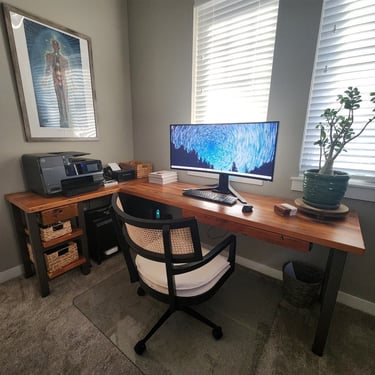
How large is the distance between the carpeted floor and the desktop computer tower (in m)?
0.32

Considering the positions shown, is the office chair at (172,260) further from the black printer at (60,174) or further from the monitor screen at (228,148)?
the black printer at (60,174)

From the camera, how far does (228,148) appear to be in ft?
5.11

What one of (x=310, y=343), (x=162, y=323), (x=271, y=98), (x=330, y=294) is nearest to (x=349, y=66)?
(x=271, y=98)

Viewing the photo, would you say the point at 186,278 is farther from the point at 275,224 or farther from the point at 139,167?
the point at 139,167

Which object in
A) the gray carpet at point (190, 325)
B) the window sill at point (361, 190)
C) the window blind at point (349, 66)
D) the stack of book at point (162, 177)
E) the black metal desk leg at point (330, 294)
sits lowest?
the gray carpet at point (190, 325)

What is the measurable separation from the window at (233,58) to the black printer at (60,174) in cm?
117

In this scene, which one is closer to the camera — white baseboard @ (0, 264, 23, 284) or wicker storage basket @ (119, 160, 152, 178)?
white baseboard @ (0, 264, 23, 284)

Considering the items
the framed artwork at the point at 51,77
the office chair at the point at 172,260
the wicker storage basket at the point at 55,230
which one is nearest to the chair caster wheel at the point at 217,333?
the office chair at the point at 172,260

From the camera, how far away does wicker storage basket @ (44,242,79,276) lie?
1.56 metres

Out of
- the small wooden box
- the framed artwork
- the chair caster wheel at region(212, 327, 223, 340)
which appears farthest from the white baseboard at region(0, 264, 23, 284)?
the chair caster wheel at region(212, 327, 223, 340)

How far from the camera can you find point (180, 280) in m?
1.04

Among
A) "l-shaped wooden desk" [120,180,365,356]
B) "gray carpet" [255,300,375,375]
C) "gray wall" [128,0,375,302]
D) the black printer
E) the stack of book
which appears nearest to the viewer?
"l-shaped wooden desk" [120,180,365,356]

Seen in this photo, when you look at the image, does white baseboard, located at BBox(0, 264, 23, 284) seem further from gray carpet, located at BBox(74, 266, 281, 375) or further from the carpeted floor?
gray carpet, located at BBox(74, 266, 281, 375)

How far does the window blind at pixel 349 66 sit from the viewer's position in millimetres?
1213
